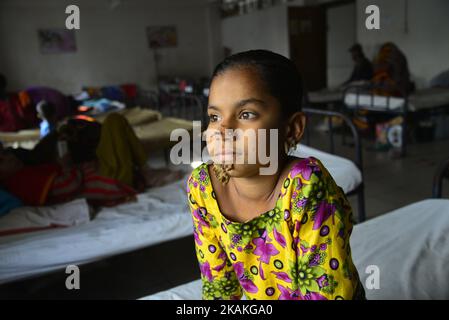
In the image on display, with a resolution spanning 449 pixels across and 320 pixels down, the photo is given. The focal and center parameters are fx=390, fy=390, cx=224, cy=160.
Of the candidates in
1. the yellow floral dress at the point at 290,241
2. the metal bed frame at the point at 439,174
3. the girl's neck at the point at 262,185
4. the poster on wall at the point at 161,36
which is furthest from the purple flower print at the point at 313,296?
the poster on wall at the point at 161,36

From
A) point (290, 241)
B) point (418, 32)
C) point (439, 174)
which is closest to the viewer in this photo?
point (290, 241)

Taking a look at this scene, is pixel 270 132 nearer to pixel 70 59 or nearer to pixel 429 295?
pixel 429 295

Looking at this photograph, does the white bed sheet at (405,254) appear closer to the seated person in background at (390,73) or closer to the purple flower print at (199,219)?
the purple flower print at (199,219)

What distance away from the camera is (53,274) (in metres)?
1.89

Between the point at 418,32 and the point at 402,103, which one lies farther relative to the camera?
the point at 418,32

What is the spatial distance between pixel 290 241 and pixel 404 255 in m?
0.87

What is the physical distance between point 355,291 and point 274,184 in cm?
27

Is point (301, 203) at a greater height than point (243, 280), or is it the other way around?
point (301, 203)

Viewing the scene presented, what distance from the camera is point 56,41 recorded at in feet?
28.7

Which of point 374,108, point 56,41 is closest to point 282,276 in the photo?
point 374,108

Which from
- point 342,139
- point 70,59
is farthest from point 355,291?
point 70,59

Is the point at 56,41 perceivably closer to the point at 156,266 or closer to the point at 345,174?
the point at 156,266

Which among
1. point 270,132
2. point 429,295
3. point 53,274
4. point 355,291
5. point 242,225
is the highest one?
point 270,132

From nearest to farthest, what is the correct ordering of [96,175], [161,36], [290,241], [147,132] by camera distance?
[290,241] < [96,175] < [147,132] < [161,36]
